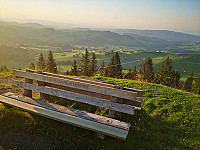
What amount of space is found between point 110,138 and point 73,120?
1.05m

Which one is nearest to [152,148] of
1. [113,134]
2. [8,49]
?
[113,134]

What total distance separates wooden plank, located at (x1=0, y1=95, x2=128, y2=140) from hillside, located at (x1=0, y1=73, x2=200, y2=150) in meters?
0.39

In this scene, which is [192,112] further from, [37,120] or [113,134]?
[37,120]

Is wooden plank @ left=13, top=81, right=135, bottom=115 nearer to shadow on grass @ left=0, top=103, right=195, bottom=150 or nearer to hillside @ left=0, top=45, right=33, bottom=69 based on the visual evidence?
shadow on grass @ left=0, top=103, right=195, bottom=150

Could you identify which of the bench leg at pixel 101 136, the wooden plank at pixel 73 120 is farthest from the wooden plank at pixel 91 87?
the bench leg at pixel 101 136

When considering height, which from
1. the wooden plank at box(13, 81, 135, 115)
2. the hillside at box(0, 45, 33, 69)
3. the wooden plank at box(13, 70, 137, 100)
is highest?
the wooden plank at box(13, 70, 137, 100)

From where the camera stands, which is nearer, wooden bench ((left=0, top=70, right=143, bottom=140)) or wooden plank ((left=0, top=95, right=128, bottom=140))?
wooden plank ((left=0, top=95, right=128, bottom=140))

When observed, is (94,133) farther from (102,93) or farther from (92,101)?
(102,93)

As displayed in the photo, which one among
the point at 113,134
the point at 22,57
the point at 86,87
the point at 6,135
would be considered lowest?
the point at 22,57

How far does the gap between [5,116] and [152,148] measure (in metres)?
4.34

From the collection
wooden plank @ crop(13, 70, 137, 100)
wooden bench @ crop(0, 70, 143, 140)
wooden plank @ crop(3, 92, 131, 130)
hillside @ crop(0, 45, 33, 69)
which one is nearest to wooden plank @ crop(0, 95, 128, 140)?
wooden bench @ crop(0, 70, 143, 140)

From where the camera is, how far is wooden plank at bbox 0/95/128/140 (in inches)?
130

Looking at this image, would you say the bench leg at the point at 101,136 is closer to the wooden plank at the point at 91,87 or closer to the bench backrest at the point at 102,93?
the bench backrest at the point at 102,93

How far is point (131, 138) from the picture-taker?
392cm
